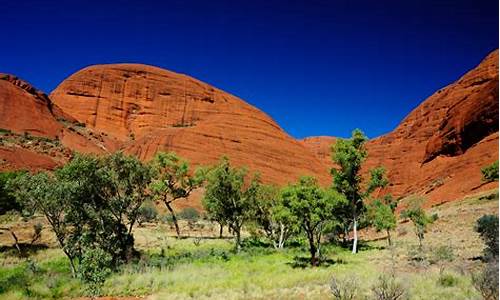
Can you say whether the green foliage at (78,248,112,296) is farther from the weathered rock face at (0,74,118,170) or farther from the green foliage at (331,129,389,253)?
the weathered rock face at (0,74,118,170)

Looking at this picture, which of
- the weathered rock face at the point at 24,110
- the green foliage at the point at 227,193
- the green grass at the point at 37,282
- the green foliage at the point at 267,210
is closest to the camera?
the green grass at the point at 37,282

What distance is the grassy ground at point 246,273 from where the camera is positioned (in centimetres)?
1582

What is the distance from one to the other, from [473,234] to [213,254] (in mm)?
19774

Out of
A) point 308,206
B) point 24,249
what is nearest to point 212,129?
point 24,249

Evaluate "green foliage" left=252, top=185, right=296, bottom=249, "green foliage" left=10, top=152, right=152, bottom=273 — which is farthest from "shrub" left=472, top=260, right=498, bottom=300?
"green foliage" left=252, top=185, right=296, bottom=249

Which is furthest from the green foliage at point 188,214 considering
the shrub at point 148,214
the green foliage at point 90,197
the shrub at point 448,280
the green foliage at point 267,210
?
the shrub at point 448,280

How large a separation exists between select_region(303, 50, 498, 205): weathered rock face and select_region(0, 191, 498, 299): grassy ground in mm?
32858

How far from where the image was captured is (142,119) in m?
130

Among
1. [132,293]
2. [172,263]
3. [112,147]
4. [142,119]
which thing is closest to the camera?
[132,293]

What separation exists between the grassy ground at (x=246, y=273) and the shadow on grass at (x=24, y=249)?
0.63 feet

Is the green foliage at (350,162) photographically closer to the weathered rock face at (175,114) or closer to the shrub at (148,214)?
the shrub at (148,214)

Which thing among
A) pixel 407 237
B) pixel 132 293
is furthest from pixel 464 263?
pixel 407 237

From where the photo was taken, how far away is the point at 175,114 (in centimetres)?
13188

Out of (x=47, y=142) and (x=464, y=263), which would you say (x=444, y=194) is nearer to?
(x=464, y=263)
